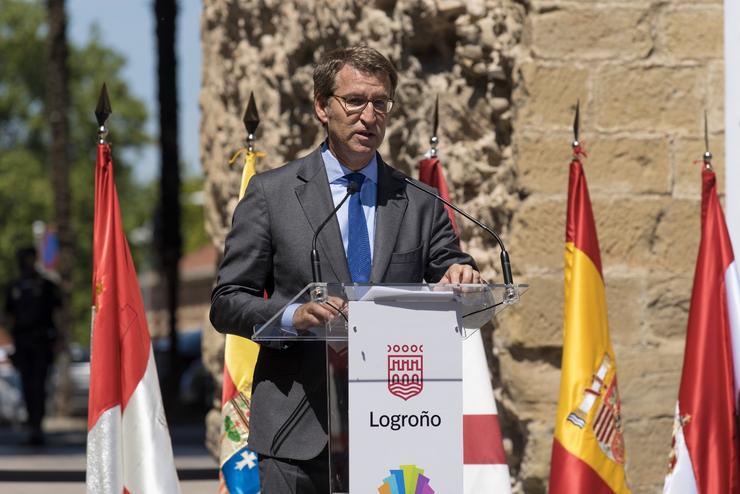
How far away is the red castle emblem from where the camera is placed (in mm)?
3846

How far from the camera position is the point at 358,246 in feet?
13.8

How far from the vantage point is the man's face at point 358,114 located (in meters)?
4.11

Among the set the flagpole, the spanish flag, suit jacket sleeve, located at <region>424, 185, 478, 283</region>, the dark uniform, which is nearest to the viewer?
suit jacket sleeve, located at <region>424, 185, 478, 283</region>

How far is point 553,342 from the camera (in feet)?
21.5

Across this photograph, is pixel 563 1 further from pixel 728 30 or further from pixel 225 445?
pixel 225 445

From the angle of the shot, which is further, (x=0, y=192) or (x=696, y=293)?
(x=0, y=192)

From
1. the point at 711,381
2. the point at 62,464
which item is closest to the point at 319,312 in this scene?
the point at 711,381

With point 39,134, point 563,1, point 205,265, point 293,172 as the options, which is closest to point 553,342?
point 563,1

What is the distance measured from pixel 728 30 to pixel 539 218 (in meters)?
1.12

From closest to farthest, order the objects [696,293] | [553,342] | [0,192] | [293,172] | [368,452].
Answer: [368,452], [293,172], [696,293], [553,342], [0,192]

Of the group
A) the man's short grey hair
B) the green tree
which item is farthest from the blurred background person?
the green tree

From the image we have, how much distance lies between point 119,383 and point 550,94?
7.19ft

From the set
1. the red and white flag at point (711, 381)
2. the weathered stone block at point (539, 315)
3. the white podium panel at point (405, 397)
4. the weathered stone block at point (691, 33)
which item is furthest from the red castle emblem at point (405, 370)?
the weathered stone block at point (691, 33)

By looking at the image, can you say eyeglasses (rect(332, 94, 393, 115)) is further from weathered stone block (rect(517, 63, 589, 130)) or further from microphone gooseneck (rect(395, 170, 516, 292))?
weathered stone block (rect(517, 63, 589, 130))
